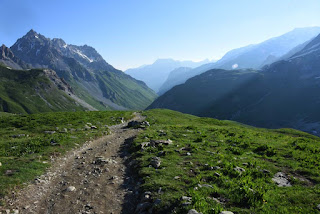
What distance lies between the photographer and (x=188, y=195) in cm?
1030

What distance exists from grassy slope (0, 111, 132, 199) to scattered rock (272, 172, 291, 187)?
1702 cm

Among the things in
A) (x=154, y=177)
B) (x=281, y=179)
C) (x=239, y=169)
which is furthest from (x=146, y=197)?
(x=281, y=179)

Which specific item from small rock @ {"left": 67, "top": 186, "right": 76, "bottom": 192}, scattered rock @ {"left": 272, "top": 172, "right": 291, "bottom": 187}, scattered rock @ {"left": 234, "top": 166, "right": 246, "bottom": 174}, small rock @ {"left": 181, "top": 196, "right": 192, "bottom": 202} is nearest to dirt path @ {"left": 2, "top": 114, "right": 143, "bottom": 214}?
small rock @ {"left": 67, "top": 186, "right": 76, "bottom": 192}

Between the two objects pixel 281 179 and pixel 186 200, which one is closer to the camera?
pixel 186 200

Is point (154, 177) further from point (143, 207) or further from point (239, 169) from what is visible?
point (239, 169)

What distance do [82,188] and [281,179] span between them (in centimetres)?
1375

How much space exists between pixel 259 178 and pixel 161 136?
46.5ft

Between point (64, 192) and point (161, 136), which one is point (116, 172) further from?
point (161, 136)

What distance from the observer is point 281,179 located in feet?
42.1

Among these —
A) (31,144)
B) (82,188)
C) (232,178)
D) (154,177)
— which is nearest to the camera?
(232,178)

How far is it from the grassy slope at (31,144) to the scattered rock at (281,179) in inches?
670

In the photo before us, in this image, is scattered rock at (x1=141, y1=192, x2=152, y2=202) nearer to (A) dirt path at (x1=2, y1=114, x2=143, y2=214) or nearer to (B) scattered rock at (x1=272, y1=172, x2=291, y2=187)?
(A) dirt path at (x1=2, y1=114, x2=143, y2=214)

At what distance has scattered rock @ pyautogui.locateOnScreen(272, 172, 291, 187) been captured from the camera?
12130mm

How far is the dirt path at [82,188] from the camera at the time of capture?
10680 mm
